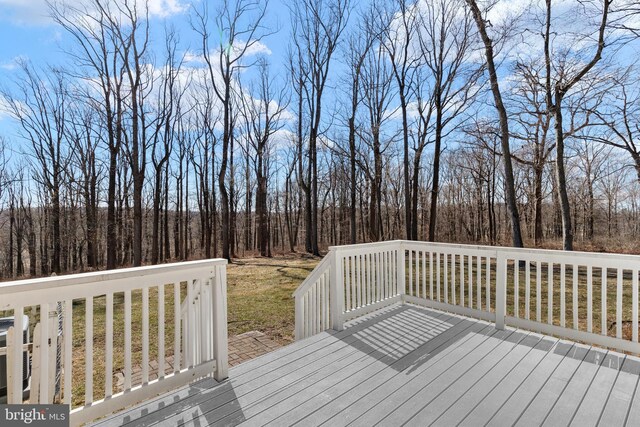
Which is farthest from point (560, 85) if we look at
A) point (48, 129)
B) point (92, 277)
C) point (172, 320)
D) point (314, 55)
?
point (48, 129)

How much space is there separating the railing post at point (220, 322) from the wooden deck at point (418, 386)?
0.12 m

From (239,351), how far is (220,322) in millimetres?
1935

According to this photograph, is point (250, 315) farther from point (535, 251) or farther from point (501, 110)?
point (501, 110)

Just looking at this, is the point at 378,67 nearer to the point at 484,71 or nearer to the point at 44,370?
the point at 484,71

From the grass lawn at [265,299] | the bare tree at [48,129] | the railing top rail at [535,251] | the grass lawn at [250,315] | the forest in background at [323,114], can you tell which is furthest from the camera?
the bare tree at [48,129]

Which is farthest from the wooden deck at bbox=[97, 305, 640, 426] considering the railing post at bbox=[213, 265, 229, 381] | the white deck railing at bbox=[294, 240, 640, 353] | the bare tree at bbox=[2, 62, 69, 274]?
the bare tree at bbox=[2, 62, 69, 274]

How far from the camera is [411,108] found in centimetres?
1357

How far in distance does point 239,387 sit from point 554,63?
36.9 ft

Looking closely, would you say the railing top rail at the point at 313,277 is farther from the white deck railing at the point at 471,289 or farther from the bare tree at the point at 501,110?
the bare tree at the point at 501,110

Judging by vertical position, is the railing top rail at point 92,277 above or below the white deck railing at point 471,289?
above

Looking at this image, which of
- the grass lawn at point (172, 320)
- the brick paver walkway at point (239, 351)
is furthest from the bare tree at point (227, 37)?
the brick paver walkway at point (239, 351)

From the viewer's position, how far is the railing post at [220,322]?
237 cm

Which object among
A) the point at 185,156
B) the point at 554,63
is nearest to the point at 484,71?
the point at 554,63

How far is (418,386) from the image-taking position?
7.64 ft
